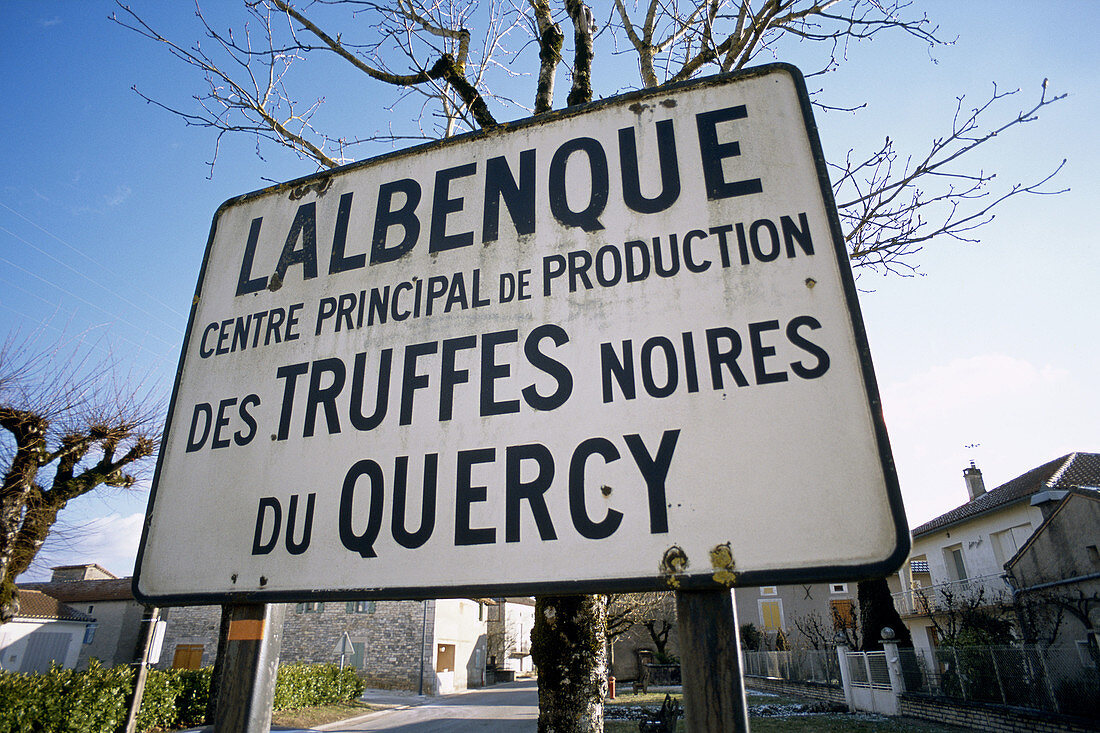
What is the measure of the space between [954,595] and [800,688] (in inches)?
271

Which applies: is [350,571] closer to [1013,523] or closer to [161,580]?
[161,580]

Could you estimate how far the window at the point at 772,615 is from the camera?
31.5 m

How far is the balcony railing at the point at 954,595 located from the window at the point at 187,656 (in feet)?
104

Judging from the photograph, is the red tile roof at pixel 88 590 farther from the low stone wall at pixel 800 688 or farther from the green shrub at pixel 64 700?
the low stone wall at pixel 800 688

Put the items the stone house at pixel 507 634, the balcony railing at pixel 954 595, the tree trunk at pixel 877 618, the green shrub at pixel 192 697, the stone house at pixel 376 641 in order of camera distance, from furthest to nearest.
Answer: the stone house at pixel 507 634, the stone house at pixel 376 641, the balcony railing at pixel 954 595, the tree trunk at pixel 877 618, the green shrub at pixel 192 697

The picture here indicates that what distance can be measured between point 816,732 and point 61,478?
16.6 metres

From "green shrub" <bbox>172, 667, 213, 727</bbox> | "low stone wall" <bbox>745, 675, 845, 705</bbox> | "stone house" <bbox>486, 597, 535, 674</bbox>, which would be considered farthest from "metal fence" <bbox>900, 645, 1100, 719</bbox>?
"stone house" <bbox>486, 597, 535, 674</bbox>

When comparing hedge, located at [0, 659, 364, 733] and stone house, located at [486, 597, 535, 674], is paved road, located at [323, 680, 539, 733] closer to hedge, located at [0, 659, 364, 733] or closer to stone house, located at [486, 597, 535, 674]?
hedge, located at [0, 659, 364, 733]

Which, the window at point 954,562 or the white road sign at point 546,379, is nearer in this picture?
the white road sign at point 546,379

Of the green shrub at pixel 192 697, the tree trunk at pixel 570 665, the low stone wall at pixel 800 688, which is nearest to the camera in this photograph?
the tree trunk at pixel 570 665

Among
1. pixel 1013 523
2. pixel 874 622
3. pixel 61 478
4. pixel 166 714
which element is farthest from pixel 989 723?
pixel 61 478

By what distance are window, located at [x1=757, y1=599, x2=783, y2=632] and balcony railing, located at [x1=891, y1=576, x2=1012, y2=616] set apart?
6.03 m

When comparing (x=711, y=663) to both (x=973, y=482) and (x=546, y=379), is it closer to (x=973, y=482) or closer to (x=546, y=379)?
(x=546, y=379)

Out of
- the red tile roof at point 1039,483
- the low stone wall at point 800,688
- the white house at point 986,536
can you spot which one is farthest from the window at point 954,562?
the low stone wall at point 800,688
